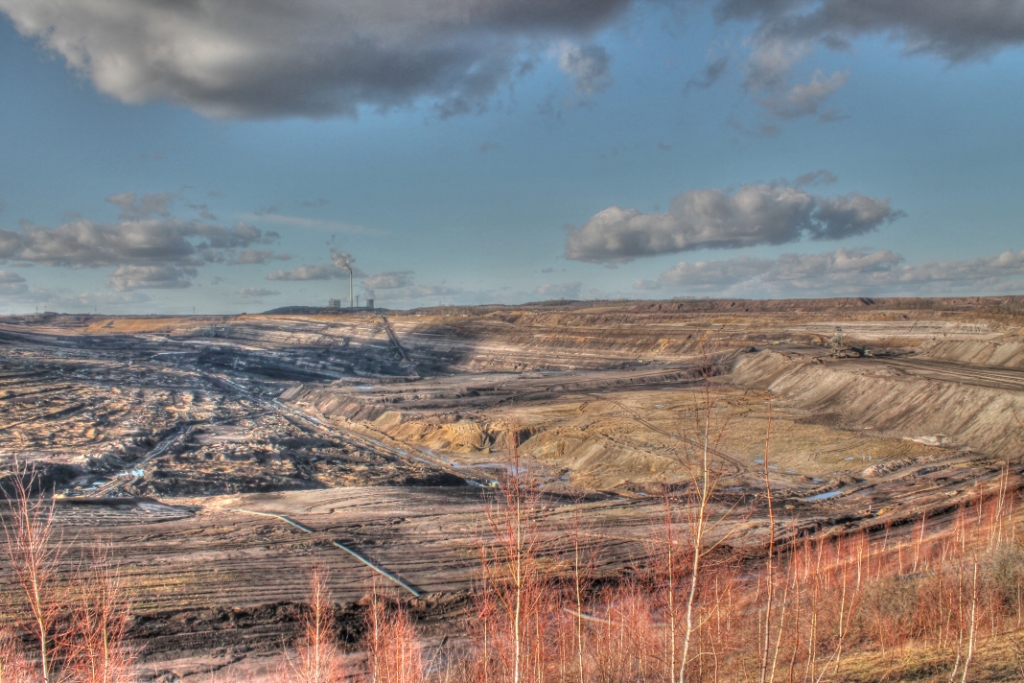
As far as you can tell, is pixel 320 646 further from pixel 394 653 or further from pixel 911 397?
pixel 911 397

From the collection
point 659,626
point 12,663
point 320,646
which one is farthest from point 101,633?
point 659,626

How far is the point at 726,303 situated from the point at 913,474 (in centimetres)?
9439

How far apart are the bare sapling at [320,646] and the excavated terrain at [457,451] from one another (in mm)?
455

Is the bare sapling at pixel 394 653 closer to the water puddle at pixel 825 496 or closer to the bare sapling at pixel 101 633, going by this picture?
the bare sapling at pixel 101 633

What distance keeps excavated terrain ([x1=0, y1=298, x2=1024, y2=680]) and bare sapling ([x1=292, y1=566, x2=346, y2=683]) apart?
1.49ft

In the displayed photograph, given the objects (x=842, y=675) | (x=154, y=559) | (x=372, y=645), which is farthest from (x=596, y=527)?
(x=154, y=559)

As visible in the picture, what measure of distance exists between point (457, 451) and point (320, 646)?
2766cm

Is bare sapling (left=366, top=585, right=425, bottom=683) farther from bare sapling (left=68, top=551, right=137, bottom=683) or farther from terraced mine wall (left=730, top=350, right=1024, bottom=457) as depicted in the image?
terraced mine wall (left=730, top=350, right=1024, bottom=457)

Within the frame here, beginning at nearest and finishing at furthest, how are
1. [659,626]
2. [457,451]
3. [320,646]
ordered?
[659,626], [320,646], [457,451]

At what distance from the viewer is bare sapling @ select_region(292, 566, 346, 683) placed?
36.3 feet

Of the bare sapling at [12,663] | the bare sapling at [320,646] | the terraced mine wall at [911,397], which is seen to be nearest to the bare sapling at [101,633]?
the bare sapling at [12,663]

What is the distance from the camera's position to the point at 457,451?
4050cm

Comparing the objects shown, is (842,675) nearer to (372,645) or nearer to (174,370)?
(372,645)

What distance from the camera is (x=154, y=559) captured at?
58.1 feet
